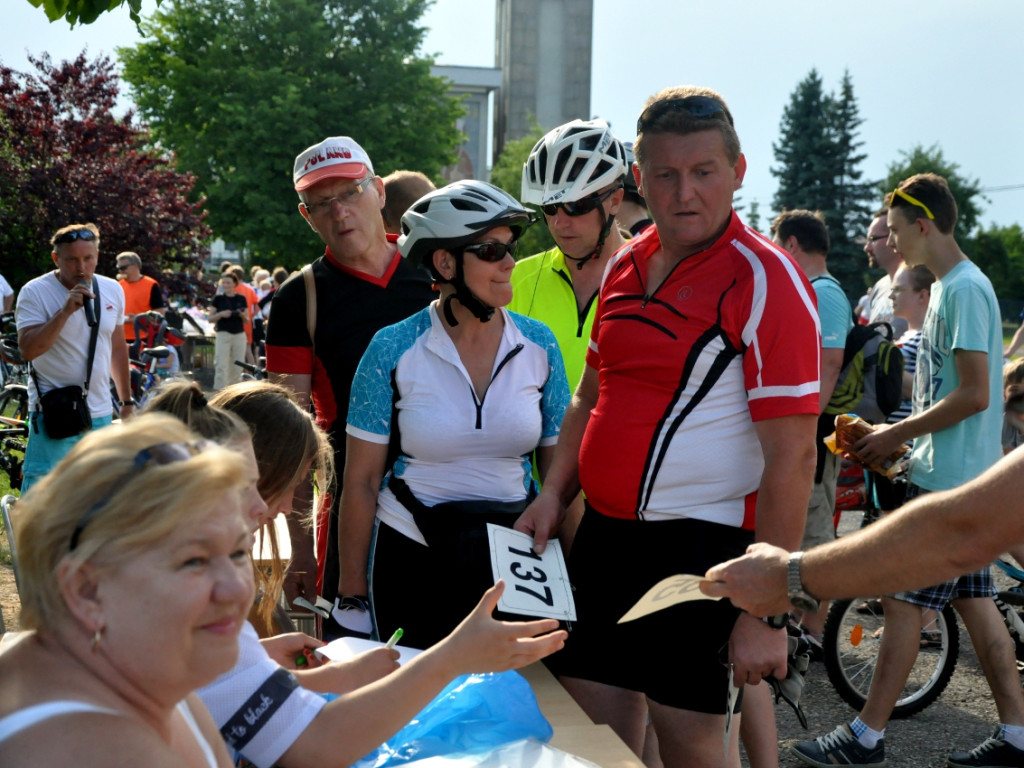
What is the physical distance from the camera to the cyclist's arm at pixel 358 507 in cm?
311

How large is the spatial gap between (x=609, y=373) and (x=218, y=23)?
33852mm

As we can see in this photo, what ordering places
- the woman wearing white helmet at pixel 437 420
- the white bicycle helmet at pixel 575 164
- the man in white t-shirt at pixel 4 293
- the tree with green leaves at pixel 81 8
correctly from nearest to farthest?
the woman wearing white helmet at pixel 437 420 < the white bicycle helmet at pixel 575 164 < the tree with green leaves at pixel 81 8 < the man in white t-shirt at pixel 4 293

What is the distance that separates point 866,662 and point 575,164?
10.2ft

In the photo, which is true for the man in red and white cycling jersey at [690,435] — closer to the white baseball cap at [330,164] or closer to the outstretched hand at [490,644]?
the outstretched hand at [490,644]

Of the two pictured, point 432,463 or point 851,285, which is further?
point 851,285

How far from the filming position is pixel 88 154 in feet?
61.7

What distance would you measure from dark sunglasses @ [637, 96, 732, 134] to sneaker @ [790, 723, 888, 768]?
2.75 metres

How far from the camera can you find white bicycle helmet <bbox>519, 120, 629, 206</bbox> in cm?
361

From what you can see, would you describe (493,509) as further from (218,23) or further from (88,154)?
(218,23)

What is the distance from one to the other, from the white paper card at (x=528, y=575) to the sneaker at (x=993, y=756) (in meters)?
2.37

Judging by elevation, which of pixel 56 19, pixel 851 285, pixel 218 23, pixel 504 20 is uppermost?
pixel 504 20

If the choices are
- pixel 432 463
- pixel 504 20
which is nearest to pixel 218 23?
pixel 432 463

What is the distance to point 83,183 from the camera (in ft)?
59.5

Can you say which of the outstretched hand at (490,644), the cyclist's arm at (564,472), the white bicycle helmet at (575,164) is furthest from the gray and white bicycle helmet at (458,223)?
the outstretched hand at (490,644)
